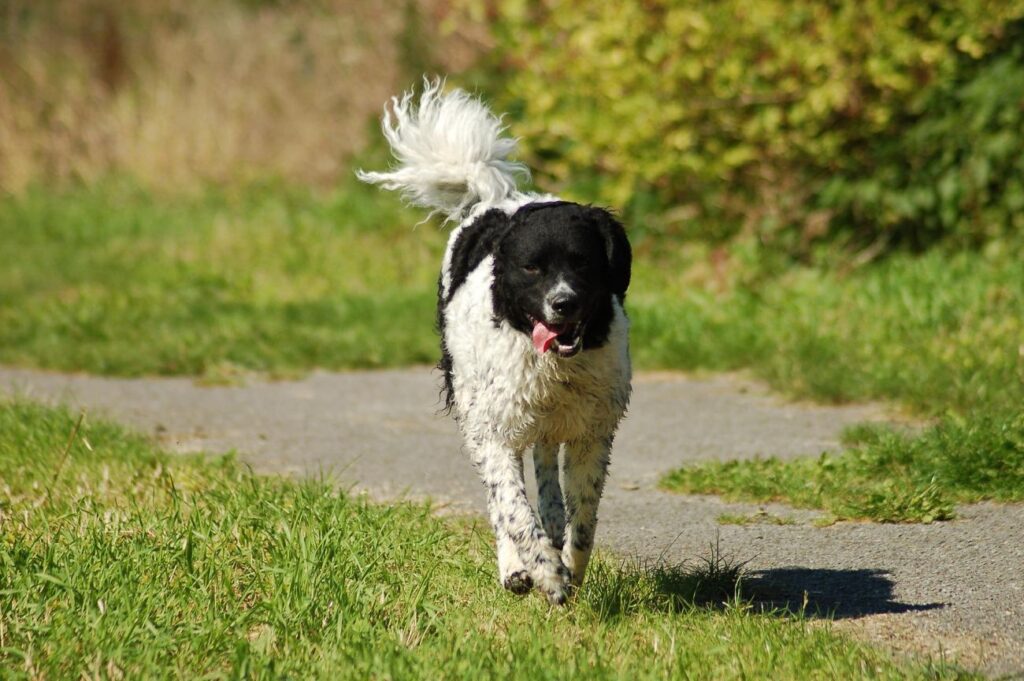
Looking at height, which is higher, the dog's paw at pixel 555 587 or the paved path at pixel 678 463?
the dog's paw at pixel 555 587

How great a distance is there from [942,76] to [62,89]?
12106 mm

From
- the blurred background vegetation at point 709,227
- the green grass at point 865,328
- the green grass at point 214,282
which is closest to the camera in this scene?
the green grass at point 865,328

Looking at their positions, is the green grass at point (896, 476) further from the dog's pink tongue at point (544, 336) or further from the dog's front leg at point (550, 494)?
Result: the dog's pink tongue at point (544, 336)

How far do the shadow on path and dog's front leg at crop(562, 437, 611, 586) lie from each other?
54 centimetres

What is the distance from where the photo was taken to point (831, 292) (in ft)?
32.2

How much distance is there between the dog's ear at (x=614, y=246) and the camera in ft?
15.7

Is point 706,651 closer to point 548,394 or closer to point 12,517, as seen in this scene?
point 548,394

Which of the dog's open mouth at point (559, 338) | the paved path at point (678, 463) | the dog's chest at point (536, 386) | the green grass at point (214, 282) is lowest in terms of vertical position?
the green grass at point (214, 282)

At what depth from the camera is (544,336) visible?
179 inches

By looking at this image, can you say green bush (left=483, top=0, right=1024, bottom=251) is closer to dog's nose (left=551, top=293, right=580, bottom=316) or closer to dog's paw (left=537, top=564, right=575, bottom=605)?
dog's nose (left=551, top=293, right=580, bottom=316)

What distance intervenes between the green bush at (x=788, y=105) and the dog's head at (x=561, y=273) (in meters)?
5.91

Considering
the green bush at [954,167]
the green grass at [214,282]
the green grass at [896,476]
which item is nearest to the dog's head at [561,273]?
the green grass at [896,476]

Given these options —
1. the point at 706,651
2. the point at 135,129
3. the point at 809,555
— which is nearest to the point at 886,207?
the point at 809,555

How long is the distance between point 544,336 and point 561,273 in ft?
0.68
